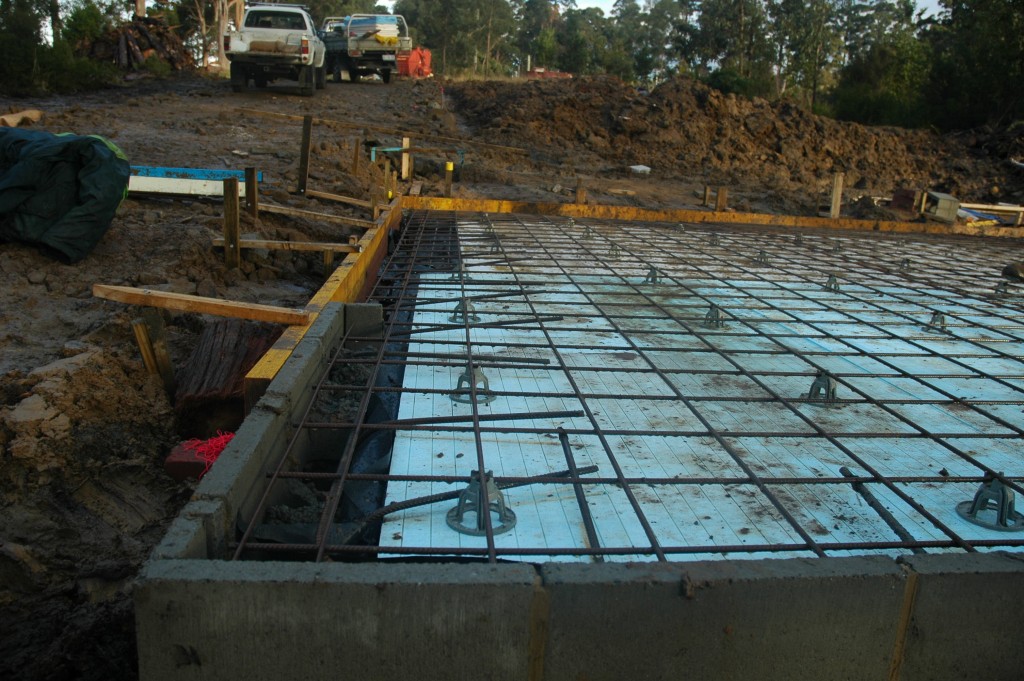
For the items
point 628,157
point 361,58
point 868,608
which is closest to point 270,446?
point 868,608

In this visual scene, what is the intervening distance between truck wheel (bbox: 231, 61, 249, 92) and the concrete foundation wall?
16.1 metres

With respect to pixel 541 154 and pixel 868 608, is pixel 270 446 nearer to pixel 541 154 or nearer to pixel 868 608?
pixel 868 608

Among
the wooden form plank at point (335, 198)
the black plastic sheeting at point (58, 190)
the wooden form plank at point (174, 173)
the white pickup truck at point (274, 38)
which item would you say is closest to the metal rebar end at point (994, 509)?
the black plastic sheeting at point (58, 190)

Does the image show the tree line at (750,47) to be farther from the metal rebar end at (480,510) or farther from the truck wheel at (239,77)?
the metal rebar end at (480,510)

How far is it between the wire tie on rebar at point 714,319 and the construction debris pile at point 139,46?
1957cm

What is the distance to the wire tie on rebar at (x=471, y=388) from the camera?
309 centimetres

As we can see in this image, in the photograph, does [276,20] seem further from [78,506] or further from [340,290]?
[78,506]

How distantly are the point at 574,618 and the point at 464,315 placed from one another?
2.69 meters

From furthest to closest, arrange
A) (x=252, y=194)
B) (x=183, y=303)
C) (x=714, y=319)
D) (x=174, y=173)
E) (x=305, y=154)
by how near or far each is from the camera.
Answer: (x=305, y=154), (x=174, y=173), (x=252, y=194), (x=714, y=319), (x=183, y=303)

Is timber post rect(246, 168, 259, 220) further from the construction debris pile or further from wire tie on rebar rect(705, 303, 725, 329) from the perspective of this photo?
the construction debris pile

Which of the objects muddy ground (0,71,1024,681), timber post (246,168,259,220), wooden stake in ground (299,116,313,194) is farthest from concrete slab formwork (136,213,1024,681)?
wooden stake in ground (299,116,313,194)

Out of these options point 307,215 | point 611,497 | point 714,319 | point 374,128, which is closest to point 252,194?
point 307,215

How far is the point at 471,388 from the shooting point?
3059 millimetres

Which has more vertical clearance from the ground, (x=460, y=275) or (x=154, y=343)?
(x=460, y=275)
